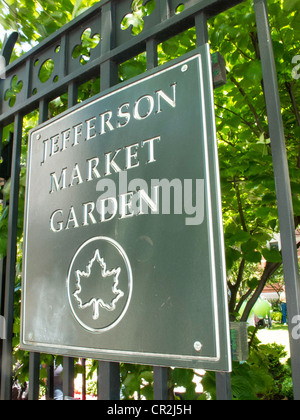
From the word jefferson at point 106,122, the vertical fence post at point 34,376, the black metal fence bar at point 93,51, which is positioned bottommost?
the vertical fence post at point 34,376

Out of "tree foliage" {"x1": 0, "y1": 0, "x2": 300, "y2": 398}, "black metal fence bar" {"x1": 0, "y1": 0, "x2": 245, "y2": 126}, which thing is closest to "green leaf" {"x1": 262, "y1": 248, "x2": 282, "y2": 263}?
"tree foliage" {"x1": 0, "y1": 0, "x2": 300, "y2": 398}

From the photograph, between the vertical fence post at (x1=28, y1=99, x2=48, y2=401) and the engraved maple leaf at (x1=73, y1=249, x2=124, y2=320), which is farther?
the vertical fence post at (x1=28, y1=99, x2=48, y2=401)

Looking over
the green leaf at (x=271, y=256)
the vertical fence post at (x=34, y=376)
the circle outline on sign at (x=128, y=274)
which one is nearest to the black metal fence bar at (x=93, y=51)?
the circle outline on sign at (x=128, y=274)

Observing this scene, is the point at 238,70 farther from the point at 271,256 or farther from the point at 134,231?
the point at 134,231

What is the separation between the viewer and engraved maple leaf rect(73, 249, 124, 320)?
3.95 feet

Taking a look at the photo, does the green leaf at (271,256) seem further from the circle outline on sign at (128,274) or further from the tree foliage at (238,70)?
the circle outline on sign at (128,274)

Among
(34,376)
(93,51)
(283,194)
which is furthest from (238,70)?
(34,376)

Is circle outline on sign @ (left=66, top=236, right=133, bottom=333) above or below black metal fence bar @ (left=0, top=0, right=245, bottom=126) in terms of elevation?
below

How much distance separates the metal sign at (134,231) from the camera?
1.02 meters

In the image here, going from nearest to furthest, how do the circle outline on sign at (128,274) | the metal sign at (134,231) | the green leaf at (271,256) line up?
the metal sign at (134,231)
the circle outline on sign at (128,274)
the green leaf at (271,256)

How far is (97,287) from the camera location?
49.3 inches

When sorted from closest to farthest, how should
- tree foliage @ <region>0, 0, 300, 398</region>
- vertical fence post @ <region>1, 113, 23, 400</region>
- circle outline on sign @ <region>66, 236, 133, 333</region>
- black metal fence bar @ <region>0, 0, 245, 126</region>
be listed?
1. circle outline on sign @ <region>66, 236, 133, 333</region>
2. black metal fence bar @ <region>0, 0, 245, 126</region>
3. vertical fence post @ <region>1, 113, 23, 400</region>
4. tree foliage @ <region>0, 0, 300, 398</region>

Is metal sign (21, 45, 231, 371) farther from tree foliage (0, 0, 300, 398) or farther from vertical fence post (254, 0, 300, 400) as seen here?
tree foliage (0, 0, 300, 398)

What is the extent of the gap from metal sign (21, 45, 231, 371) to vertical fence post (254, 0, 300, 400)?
0.53ft
